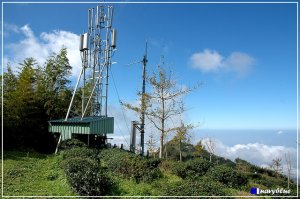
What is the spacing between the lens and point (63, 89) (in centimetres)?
2091

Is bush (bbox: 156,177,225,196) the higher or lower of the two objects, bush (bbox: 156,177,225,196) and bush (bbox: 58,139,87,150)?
the lower

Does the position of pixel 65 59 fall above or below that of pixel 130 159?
above

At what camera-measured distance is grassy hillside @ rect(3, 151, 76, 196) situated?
10.2 meters

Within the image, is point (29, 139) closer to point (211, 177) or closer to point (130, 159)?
point (130, 159)

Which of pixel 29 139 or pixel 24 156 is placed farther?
pixel 29 139

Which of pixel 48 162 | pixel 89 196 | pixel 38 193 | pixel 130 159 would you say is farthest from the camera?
pixel 48 162

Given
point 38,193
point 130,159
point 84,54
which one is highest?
point 84,54

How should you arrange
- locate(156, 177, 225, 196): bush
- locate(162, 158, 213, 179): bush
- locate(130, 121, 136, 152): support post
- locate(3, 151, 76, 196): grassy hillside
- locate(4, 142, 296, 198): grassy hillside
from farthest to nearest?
1. locate(130, 121, 136, 152): support post
2. locate(162, 158, 213, 179): bush
3. locate(3, 151, 76, 196): grassy hillside
4. locate(4, 142, 296, 198): grassy hillside
5. locate(156, 177, 225, 196): bush

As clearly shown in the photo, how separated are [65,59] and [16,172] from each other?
9.77 m

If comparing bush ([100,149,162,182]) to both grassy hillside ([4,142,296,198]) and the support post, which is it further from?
the support post

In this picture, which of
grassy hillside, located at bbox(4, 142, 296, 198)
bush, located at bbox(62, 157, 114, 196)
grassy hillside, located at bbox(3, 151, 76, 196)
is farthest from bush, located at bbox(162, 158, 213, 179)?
grassy hillside, located at bbox(3, 151, 76, 196)

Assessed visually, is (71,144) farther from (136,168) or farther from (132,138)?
(136,168)

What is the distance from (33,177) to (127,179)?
3287 millimetres

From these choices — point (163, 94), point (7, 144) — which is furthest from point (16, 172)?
point (163, 94)
